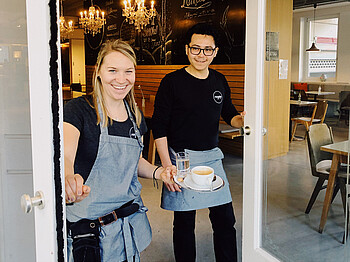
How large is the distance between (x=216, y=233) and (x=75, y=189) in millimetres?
1457

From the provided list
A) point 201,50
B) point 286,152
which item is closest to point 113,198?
point 286,152

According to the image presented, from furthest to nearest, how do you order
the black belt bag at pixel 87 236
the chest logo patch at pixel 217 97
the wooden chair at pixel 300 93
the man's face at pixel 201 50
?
the chest logo patch at pixel 217 97
the man's face at pixel 201 50
the wooden chair at pixel 300 93
the black belt bag at pixel 87 236

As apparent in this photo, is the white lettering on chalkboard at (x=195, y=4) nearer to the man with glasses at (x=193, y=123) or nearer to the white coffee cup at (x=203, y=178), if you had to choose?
the man with glasses at (x=193, y=123)

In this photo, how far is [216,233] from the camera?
279cm

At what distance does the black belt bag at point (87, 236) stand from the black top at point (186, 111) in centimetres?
88

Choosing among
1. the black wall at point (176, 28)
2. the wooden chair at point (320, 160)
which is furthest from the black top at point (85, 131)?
the black wall at point (176, 28)

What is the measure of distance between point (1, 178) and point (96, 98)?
61cm

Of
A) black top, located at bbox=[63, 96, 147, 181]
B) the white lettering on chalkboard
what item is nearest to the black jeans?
black top, located at bbox=[63, 96, 147, 181]

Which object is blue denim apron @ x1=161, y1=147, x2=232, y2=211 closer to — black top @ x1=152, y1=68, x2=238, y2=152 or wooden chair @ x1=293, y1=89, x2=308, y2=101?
black top @ x1=152, y1=68, x2=238, y2=152

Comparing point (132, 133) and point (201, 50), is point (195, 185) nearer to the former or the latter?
point (132, 133)

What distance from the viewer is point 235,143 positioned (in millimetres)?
7000

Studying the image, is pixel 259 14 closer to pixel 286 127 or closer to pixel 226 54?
pixel 286 127

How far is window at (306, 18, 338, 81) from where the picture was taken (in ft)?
6.52

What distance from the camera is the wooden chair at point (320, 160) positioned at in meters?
1.95
